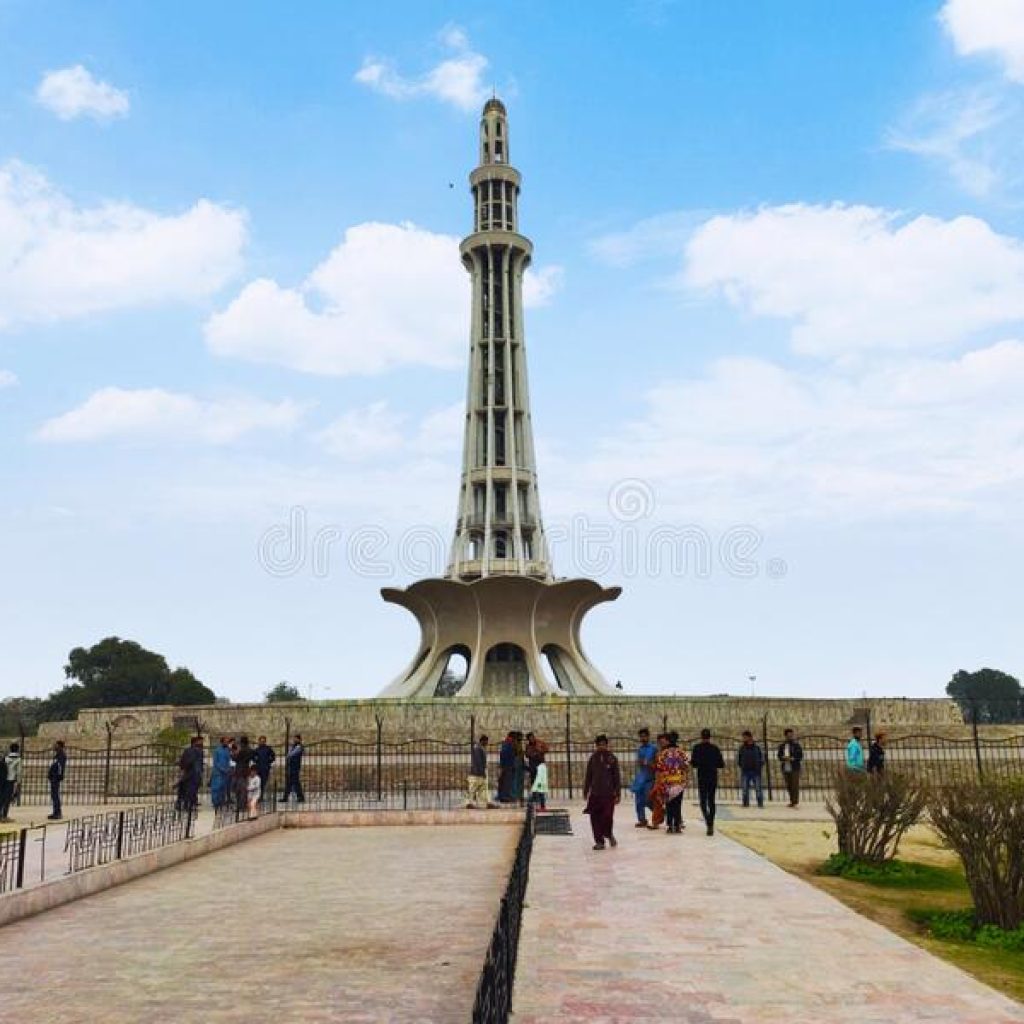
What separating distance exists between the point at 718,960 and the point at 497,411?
132ft

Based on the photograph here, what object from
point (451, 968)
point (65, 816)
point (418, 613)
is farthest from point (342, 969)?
point (418, 613)

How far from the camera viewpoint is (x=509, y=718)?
2517 centimetres

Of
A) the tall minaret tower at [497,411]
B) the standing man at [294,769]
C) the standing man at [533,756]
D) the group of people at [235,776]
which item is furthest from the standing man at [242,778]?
the tall minaret tower at [497,411]

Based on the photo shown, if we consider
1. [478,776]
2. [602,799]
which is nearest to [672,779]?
[602,799]

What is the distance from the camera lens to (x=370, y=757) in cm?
2242

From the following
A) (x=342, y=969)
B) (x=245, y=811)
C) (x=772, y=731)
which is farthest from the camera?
(x=772, y=731)

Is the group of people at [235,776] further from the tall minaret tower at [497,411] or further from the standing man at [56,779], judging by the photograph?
the tall minaret tower at [497,411]

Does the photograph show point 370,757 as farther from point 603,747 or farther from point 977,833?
point 977,833

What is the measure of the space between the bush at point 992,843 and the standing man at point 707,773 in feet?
14.0

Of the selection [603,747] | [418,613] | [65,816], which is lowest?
[65,816]

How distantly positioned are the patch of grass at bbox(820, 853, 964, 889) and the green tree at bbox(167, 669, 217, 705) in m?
57.4

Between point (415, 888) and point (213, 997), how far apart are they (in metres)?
3.83

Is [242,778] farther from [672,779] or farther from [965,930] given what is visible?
[965,930]

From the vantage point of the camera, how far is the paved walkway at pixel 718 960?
464 cm
